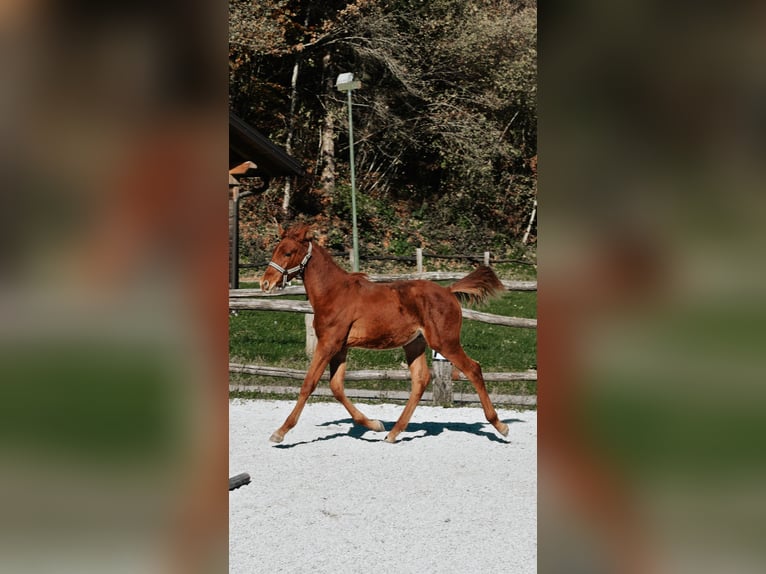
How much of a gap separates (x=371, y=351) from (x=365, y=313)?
4.48 metres

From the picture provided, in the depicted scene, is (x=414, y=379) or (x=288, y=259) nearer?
(x=288, y=259)

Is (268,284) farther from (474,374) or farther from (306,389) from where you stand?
(474,374)

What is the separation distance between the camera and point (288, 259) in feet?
23.4

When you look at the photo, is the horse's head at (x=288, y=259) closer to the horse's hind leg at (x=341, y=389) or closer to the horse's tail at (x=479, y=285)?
the horse's hind leg at (x=341, y=389)

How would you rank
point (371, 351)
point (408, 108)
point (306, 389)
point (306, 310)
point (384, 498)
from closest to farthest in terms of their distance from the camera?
1. point (384, 498)
2. point (306, 389)
3. point (306, 310)
4. point (371, 351)
5. point (408, 108)

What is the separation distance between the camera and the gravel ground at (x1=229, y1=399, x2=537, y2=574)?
14.2 ft

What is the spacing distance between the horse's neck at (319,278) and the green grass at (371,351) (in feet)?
9.50

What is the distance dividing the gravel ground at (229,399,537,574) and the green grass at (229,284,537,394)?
193cm

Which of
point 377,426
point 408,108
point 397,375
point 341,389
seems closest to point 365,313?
point 341,389

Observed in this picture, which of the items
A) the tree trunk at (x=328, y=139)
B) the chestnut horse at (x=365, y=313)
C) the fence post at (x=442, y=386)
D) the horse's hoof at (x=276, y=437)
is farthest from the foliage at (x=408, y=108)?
the horse's hoof at (x=276, y=437)
